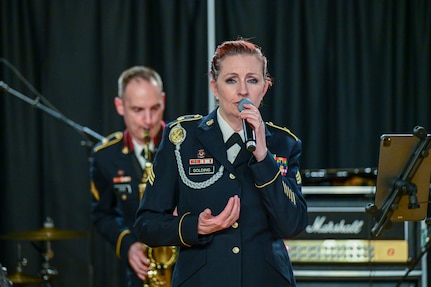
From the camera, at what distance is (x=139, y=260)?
399 cm

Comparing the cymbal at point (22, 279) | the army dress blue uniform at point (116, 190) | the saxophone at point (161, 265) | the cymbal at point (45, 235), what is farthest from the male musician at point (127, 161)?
the cymbal at point (22, 279)

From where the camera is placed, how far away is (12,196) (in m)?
5.98

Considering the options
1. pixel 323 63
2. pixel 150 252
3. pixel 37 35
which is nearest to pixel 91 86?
pixel 37 35

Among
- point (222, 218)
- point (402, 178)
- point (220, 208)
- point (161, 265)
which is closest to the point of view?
point (222, 218)

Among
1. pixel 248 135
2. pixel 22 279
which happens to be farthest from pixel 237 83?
pixel 22 279

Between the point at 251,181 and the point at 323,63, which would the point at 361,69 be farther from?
the point at 251,181

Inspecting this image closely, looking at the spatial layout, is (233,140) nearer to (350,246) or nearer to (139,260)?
(139,260)

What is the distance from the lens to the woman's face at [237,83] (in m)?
2.89

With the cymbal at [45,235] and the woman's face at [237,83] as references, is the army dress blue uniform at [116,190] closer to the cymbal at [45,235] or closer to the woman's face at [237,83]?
the cymbal at [45,235]

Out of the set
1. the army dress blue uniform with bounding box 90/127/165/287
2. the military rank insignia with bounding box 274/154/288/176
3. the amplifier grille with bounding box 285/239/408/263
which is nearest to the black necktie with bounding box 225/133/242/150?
the military rank insignia with bounding box 274/154/288/176

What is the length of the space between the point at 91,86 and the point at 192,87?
27.2 inches

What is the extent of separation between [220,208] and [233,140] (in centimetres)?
24

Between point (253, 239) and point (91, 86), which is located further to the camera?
point (91, 86)

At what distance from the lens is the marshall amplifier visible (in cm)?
445
